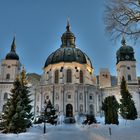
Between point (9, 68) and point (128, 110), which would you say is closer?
point (128, 110)

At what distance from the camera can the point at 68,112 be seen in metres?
59.6

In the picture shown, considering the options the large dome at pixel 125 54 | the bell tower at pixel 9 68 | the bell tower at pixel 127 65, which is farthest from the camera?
the large dome at pixel 125 54

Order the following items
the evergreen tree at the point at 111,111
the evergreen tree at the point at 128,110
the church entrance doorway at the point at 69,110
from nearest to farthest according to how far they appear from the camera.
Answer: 1. the evergreen tree at the point at 111,111
2. the evergreen tree at the point at 128,110
3. the church entrance doorway at the point at 69,110

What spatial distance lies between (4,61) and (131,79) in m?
36.4

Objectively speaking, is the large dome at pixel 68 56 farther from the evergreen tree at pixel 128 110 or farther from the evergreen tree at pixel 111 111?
the evergreen tree at pixel 111 111

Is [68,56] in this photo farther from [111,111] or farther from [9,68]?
[111,111]

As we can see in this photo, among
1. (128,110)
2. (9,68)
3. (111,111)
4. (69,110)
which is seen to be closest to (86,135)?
(111,111)

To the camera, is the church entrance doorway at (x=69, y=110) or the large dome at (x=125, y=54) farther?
the large dome at (x=125, y=54)

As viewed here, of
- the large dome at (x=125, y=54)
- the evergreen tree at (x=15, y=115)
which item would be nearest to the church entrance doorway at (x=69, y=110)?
the large dome at (x=125, y=54)

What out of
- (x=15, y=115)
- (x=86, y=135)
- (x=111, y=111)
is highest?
(x=111, y=111)

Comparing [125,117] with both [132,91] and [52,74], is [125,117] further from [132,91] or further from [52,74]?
[52,74]

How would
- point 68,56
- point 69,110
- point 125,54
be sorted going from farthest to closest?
point 125,54, point 68,56, point 69,110

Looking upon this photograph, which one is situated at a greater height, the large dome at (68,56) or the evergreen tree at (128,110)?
the large dome at (68,56)

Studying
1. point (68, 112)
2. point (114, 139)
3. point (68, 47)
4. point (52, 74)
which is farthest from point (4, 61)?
point (114, 139)
